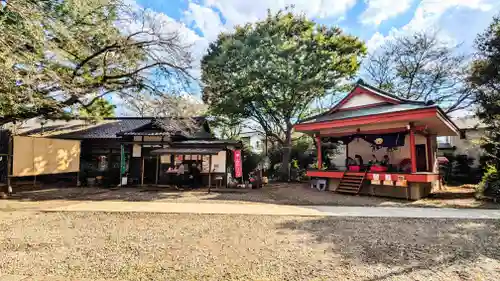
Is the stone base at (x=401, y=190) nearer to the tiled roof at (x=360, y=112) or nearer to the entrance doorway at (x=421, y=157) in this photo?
the tiled roof at (x=360, y=112)

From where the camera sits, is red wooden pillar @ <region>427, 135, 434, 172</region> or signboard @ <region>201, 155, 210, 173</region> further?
signboard @ <region>201, 155, 210, 173</region>

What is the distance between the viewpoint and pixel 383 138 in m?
11.5

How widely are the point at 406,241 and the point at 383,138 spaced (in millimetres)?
7640

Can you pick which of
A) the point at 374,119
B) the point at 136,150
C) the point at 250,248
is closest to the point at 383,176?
the point at 374,119

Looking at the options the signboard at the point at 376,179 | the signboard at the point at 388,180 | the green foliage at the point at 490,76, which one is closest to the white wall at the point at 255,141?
the signboard at the point at 376,179

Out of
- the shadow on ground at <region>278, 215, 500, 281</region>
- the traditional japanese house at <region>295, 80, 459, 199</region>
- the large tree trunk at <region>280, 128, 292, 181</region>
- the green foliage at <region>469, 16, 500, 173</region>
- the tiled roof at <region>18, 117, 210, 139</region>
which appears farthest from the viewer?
the large tree trunk at <region>280, 128, 292, 181</region>

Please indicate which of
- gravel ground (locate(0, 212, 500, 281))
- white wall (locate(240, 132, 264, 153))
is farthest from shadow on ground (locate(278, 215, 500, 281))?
white wall (locate(240, 132, 264, 153))

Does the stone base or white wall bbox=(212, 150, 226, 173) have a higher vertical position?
white wall bbox=(212, 150, 226, 173)

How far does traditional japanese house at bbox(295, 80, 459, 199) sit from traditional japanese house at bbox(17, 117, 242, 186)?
15.5 ft

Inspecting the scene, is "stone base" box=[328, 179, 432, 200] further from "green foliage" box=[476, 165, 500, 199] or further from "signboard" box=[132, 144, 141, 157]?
"signboard" box=[132, 144, 141, 157]

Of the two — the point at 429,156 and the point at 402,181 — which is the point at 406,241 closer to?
the point at 402,181

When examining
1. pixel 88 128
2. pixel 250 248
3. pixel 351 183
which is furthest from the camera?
pixel 88 128

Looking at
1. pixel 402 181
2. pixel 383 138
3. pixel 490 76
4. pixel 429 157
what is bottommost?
pixel 402 181

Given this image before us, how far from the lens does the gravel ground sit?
3.50 meters
